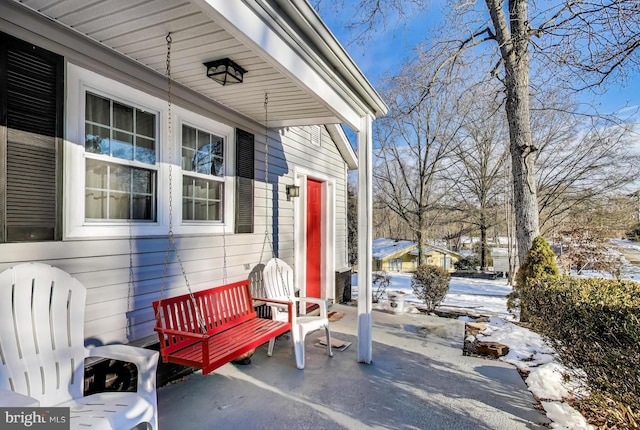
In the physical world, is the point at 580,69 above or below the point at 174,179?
above

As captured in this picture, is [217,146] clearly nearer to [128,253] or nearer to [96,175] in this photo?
[96,175]

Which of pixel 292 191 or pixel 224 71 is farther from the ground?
pixel 224 71

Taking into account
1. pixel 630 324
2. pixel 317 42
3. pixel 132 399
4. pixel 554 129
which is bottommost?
pixel 132 399

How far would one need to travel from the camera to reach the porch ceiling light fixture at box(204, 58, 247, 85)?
2645 millimetres

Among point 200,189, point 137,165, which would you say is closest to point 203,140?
point 200,189

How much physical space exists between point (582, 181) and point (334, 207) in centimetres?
1324

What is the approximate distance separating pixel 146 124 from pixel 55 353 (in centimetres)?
182

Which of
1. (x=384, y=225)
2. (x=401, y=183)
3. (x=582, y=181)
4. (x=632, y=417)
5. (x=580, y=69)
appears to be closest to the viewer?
(x=632, y=417)

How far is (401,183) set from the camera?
1709 centimetres

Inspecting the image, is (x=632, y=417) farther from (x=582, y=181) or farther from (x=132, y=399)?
(x=582, y=181)

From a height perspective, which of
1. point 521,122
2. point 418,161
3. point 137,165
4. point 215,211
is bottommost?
point 215,211

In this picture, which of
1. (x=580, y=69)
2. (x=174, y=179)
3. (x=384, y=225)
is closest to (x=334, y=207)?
(x=174, y=179)

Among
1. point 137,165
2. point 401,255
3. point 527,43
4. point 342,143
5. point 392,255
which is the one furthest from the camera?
point 401,255

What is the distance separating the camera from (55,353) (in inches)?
77.5
